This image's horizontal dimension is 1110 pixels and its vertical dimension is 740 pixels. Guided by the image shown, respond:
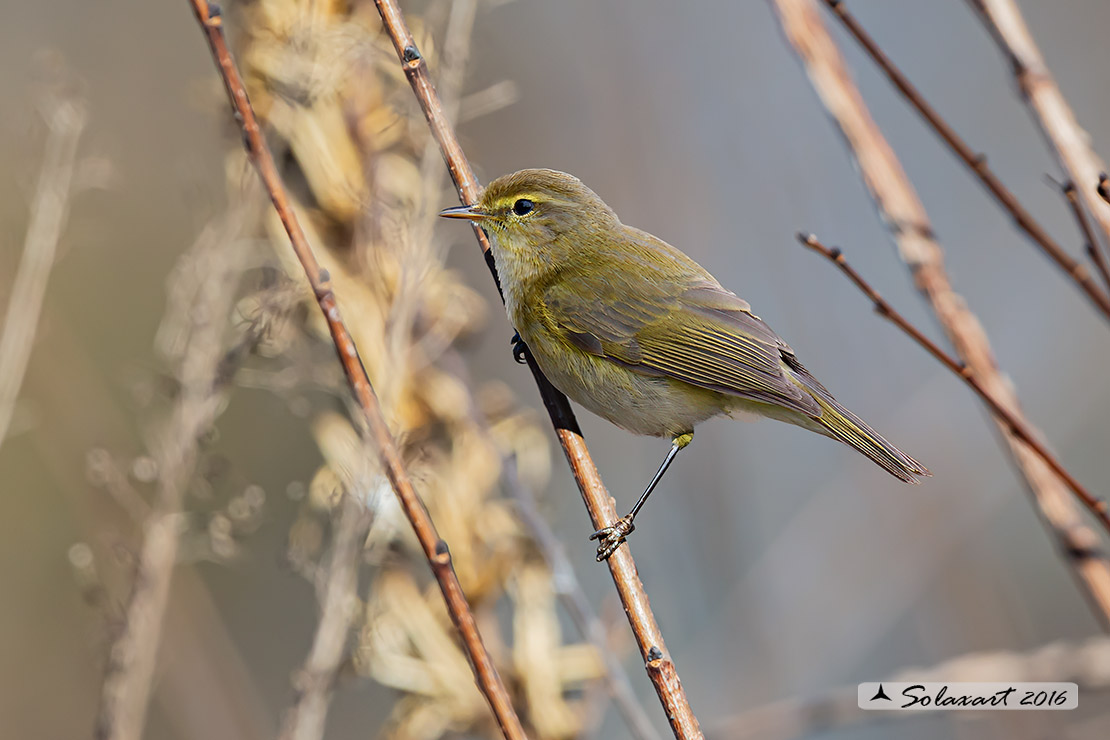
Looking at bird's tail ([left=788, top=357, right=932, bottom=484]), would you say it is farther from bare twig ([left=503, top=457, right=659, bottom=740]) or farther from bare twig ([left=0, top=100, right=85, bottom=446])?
bare twig ([left=0, top=100, right=85, bottom=446])

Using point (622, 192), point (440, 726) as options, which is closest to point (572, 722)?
point (440, 726)

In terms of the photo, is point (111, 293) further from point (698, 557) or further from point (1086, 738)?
point (1086, 738)

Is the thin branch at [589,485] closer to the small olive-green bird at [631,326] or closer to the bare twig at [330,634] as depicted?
the small olive-green bird at [631,326]

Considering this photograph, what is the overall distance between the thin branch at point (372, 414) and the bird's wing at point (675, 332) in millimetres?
1162

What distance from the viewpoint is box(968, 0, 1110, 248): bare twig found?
1.65 metres

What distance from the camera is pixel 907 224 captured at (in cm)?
192

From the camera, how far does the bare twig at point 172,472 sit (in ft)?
6.99

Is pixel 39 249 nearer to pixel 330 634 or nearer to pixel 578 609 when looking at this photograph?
pixel 330 634

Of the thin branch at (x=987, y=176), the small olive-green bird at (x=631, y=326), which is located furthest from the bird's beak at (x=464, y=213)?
the thin branch at (x=987, y=176)

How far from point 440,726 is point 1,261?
1.77 metres

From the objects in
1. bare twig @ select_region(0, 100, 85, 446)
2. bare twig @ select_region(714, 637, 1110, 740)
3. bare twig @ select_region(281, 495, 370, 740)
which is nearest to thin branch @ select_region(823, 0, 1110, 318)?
bare twig @ select_region(714, 637, 1110, 740)

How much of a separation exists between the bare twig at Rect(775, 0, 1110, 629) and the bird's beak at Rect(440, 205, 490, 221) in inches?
37.6

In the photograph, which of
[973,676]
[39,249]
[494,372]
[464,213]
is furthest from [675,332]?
[494,372]

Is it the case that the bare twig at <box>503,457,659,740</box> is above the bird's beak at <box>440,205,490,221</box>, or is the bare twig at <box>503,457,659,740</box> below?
below
